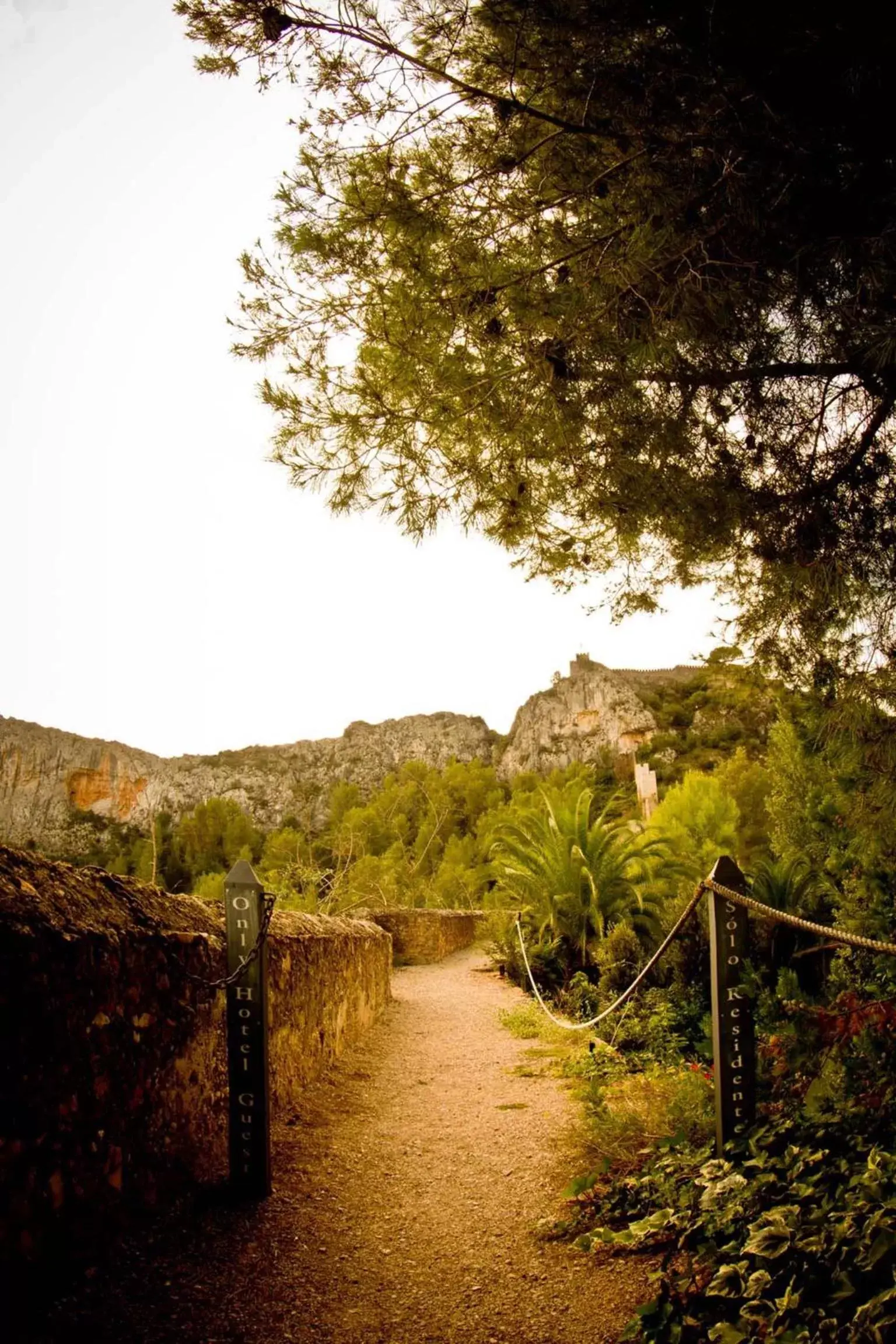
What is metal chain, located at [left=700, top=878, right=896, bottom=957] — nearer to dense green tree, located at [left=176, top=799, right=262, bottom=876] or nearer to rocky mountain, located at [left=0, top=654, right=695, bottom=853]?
dense green tree, located at [left=176, top=799, right=262, bottom=876]

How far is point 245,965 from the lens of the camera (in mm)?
2826

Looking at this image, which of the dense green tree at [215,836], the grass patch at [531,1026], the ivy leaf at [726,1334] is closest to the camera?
the ivy leaf at [726,1334]

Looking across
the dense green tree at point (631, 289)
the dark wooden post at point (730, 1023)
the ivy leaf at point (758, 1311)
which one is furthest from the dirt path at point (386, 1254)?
the dense green tree at point (631, 289)

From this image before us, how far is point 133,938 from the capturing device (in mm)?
2420

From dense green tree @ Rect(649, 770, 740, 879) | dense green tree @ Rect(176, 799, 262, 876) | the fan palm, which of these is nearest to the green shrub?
dense green tree @ Rect(649, 770, 740, 879)

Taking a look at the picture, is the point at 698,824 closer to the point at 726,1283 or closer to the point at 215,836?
the point at 726,1283

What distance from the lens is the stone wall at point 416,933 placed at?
13.6 m

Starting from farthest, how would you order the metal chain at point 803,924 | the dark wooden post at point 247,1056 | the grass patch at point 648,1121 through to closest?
the grass patch at point 648,1121 → the dark wooden post at point 247,1056 → the metal chain at point 803,924

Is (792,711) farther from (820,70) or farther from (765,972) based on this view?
(820,70)

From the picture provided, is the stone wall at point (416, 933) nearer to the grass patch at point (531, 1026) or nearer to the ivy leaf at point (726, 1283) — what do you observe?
the grass patch at point (531, 1026)

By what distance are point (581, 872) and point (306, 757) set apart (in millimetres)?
68509

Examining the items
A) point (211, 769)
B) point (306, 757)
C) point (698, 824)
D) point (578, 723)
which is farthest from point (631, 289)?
point (211, 769)

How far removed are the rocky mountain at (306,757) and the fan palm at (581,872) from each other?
5208 centimetres

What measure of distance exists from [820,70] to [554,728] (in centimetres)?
6891
